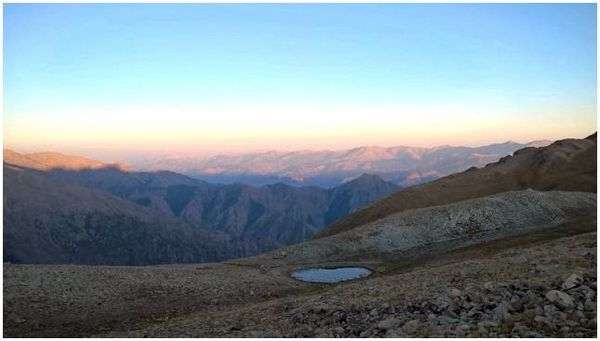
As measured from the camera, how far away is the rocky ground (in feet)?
48.6

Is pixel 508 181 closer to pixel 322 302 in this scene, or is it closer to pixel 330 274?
pixel 330 274

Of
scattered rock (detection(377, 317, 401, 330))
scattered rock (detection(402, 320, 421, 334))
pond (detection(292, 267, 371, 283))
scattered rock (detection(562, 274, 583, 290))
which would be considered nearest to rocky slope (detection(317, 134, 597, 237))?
pond (detection(292, 267, 371, 283))

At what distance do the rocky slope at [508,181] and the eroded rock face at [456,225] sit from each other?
17.9 metres

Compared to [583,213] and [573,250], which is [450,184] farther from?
[573,250]

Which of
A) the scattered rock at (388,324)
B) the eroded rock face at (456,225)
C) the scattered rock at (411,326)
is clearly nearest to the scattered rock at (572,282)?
the scattered rock at (411,326)

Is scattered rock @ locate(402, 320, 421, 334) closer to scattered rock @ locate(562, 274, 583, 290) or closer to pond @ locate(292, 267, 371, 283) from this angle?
scattered rock @ locate(562, 274, 583, 290)

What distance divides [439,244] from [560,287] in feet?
107

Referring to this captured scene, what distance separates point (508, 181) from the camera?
9331 centimetres

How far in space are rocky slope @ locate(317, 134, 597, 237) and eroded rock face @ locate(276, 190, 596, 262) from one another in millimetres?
17855

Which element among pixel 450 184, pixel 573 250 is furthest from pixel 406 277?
pixel 450 184

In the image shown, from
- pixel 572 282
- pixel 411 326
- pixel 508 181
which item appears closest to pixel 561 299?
pixel 572 282

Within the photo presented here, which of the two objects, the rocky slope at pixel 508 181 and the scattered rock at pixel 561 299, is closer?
the scattered rock at pixel 561 299

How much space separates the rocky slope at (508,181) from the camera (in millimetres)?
78688

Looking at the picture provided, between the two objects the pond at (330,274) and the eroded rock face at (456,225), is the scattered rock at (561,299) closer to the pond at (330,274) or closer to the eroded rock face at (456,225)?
the pond at (330,274)
